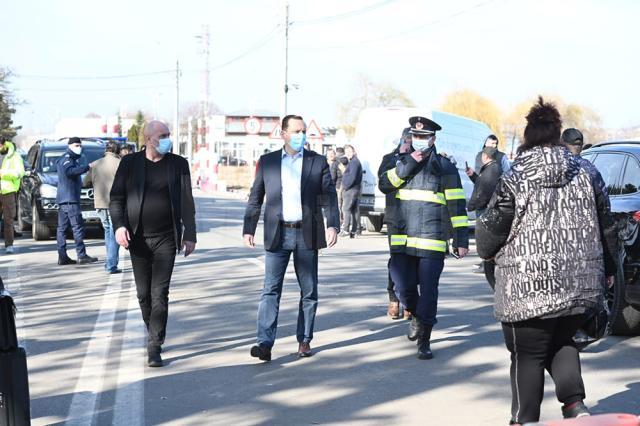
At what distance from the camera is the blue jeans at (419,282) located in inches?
313

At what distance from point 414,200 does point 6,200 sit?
9685 millimetres

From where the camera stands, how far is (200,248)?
17359 millimetres

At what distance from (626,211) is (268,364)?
3487mm

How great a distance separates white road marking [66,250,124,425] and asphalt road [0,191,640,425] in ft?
0.04

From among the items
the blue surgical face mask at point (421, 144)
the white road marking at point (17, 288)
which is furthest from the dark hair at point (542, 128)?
the white road marking at point (17, 288)

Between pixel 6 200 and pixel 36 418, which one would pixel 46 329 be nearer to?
pixel 36 418

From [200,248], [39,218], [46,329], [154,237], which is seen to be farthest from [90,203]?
[154,237]

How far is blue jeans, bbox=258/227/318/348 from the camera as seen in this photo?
25.2 feet

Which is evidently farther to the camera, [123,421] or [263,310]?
[263,310]

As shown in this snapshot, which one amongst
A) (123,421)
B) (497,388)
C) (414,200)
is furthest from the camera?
(414,200)

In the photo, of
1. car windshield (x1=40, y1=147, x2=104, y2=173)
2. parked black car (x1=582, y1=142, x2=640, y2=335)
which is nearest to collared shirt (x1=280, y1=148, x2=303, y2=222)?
parked black car (x1=582, y1=142, x2=640, y2=335)

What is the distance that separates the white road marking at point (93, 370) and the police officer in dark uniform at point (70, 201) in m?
3.74

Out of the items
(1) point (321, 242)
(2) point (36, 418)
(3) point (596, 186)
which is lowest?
(2) point (36, 418)

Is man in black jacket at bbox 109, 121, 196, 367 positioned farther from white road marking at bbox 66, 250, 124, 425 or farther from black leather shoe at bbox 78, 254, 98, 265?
black leather shoe at bbox 78, 254, 98, 265
